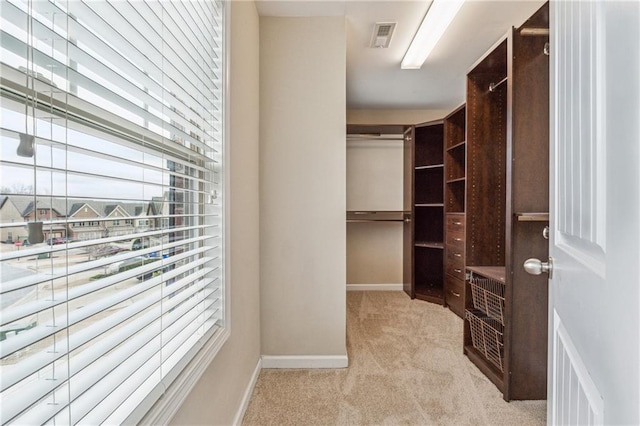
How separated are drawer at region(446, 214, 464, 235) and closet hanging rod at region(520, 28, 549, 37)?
5.96 feet

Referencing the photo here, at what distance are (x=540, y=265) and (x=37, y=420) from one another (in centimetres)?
115

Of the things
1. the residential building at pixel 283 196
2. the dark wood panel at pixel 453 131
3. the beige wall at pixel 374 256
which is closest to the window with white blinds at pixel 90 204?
the residential building at pixel 283 196

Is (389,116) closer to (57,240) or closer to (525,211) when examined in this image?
(525,211)

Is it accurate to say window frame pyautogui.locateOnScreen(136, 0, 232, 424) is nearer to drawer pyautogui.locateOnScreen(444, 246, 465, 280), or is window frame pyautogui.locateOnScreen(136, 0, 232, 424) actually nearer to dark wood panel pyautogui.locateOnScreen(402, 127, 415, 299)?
drawer pyautogui.locateOnScreen(444, 246, 465, 280)

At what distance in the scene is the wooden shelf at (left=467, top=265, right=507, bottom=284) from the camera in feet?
6.94

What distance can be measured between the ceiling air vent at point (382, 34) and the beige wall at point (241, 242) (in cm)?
94

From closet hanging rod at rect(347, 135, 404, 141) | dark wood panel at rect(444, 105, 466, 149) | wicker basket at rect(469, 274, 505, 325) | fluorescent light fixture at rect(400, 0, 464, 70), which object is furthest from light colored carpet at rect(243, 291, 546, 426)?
closet hanging rod at rect(347, 135, 404, 141)

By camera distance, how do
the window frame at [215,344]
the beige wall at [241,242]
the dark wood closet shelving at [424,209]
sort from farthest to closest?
1. the dark wood closet shelving at [424,209]
2. the beige wall at [241,242]
3. the window frame at [215,344]

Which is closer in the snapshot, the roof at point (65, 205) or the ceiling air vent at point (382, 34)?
the roof at point (65, 205)

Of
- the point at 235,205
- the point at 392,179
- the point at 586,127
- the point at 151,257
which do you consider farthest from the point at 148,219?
the point at 392,179

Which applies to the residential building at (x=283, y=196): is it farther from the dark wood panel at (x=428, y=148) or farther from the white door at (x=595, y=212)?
the dark wood panel at (x=428, y=148)

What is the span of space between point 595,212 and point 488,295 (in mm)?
1864

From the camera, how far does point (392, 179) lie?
4609 millimetres

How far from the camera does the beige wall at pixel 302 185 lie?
94.0 inches
